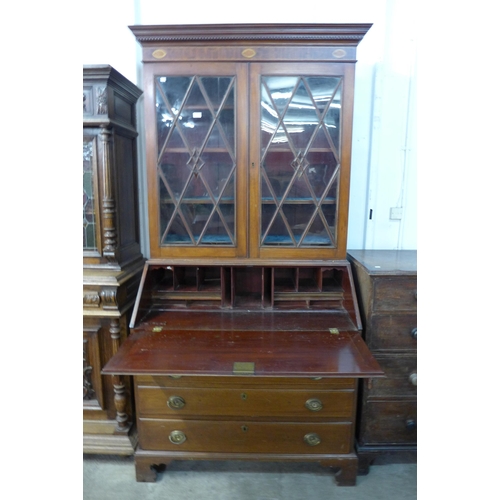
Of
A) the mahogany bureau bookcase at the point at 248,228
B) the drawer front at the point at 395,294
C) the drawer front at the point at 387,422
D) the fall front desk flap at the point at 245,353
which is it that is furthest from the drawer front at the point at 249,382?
the drawer front at the point at 395,294

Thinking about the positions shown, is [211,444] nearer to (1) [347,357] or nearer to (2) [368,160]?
(1) [347,357]

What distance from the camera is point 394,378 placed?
1.46 metres

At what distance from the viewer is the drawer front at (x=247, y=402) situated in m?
1.34

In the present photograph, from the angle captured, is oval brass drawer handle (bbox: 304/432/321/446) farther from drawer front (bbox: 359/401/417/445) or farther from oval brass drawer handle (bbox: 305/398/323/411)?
drawer front (bbox: 359/401/417/445)

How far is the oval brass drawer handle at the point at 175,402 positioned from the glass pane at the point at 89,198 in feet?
2.50

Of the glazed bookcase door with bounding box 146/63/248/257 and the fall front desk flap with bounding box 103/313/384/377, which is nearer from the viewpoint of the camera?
the fall front desk flap with bounding box 103/313/384/377

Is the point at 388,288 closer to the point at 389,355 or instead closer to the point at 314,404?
the point at 389,355

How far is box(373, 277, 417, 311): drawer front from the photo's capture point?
54.8 inches

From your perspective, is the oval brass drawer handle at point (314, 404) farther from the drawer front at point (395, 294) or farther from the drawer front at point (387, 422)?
the drawer front at point (395, 294)

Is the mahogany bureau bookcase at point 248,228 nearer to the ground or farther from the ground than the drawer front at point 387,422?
farther from the ground

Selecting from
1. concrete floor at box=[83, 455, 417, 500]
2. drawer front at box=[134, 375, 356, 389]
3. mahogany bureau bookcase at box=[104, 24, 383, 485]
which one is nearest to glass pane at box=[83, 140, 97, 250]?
mahogany bureau bookcase at box=[104, 24, 383, 485]

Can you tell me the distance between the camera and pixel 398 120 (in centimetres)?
179

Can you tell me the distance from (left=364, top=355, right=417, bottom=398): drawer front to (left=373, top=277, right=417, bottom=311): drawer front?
9.3 inches
